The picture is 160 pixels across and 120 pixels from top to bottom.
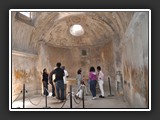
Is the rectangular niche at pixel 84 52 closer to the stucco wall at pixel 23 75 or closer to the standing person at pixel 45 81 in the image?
the stucco wall at pixel 23 75

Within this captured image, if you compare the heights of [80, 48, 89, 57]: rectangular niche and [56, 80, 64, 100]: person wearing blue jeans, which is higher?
[80, 48, 89, 57]: rectangular niche

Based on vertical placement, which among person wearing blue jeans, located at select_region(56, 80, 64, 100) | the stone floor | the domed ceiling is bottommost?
the stone floor

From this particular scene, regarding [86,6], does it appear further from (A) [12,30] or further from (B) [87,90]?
(B) [87,90]

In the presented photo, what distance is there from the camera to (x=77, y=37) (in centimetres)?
987

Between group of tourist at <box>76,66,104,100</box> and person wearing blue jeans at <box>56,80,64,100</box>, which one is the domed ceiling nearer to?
group of tourist at <box>76,66,104,100</box>

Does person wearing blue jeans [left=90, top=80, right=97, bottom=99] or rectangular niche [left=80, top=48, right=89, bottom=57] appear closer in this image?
person wearing blue jeans [left=90, top=80, right=97, bottom=99]

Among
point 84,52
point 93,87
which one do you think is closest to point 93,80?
point 93,87

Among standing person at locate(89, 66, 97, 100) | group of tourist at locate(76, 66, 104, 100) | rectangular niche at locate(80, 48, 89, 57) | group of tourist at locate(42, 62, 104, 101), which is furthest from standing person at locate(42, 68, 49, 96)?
rectangular niche at locate(80, 48, 89, 57)

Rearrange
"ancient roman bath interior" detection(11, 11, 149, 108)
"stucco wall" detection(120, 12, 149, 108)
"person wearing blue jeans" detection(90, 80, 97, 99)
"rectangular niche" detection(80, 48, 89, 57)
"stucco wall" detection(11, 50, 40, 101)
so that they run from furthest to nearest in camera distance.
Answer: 1. "rectangular niche" detection(80, 48, 89, 57)
2. "person wearing blue jeans" detection(90, 80, 97, 99)
3. "stucco wall" detection(11, 50, 40, 101)
4. "ancient roman bath interior" detection(11, 11, 149, 108)
5. "stucco wall" detection(120, 12, 149, 108)

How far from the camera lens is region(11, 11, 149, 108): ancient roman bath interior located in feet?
15.9

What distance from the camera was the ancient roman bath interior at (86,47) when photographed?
4852mm

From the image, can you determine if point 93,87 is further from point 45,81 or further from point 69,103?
point 45,81

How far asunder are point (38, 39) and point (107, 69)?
2366 mm

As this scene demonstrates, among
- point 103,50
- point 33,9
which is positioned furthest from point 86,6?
point 103,50
